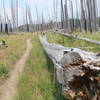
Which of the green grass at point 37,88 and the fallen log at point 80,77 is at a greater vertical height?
the fallen log at point 80,77

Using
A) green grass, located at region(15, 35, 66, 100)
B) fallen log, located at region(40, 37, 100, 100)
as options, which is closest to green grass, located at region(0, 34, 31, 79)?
green grass, located at region(15, 35, 66, 100)

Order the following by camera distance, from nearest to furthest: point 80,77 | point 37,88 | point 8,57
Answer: point 80,77
point 37,88
point 8,57

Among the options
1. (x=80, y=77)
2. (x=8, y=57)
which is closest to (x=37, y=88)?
(x=80, y=77)

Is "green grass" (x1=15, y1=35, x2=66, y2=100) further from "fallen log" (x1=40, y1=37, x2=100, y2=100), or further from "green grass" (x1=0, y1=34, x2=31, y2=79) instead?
"fallen log" (x1=40, y1=37, x2=100, y2=100)

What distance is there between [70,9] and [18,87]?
152 ft

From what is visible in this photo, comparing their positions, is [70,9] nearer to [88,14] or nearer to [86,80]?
[88,14]

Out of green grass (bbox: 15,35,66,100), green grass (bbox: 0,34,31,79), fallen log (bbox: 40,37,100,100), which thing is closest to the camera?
fallen log (bbox: 40,37,100,100)

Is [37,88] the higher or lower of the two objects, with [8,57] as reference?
lower

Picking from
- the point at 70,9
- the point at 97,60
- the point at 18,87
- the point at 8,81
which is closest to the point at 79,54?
the point at 97,60

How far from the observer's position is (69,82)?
12.6 ft

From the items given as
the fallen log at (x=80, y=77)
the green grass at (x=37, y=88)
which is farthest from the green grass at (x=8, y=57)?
the fallen log at (x=80, y=77)

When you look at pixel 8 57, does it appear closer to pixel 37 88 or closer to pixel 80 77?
pixel 37 88

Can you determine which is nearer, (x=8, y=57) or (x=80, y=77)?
(x=80, y=77)

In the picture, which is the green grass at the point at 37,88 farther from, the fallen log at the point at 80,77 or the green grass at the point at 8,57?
the fallen log at the point at 80,77
